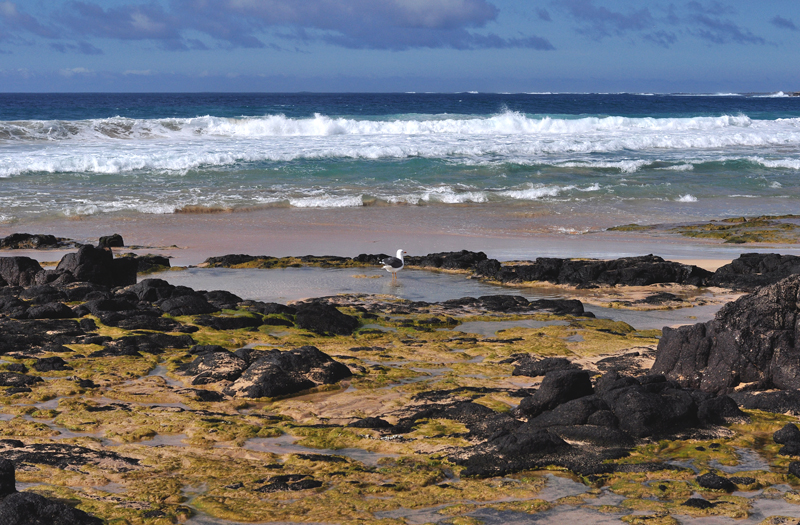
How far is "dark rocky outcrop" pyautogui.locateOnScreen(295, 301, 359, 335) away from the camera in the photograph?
8.77 m

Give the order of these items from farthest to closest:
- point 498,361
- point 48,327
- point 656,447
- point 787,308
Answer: point 48,327 → point 498,361 → point 787,308 → point 656,447

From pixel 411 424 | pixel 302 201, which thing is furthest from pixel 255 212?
pixel 411 424

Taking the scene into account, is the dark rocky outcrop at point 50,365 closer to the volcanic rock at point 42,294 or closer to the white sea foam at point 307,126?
the volcanic rock at point 42,294

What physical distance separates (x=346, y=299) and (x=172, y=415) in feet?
15.4

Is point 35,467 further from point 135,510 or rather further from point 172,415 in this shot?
point 172,415

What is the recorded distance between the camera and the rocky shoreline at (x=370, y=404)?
457cm

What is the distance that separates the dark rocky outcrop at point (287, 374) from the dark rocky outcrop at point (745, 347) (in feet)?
9.75

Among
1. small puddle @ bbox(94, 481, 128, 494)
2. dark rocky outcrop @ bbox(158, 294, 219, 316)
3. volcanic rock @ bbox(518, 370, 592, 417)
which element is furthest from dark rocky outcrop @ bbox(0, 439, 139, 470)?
dark rocky outcrop @ bbox(158, 294, 219, 316)

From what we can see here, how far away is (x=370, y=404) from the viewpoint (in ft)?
20.7

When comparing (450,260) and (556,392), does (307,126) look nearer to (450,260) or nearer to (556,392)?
(450,260)

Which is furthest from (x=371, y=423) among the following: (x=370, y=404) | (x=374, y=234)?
(x=374, y=234)

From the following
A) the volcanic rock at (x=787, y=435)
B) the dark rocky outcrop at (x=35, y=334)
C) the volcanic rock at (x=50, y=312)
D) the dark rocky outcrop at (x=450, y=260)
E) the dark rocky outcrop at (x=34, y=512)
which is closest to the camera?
the dark rocky outcrop at (x=34, y=512)

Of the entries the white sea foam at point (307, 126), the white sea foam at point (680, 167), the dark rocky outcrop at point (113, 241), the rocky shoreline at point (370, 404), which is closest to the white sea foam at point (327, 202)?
the dark rocky outcrop at point (113, 241)

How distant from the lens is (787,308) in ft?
21.4
